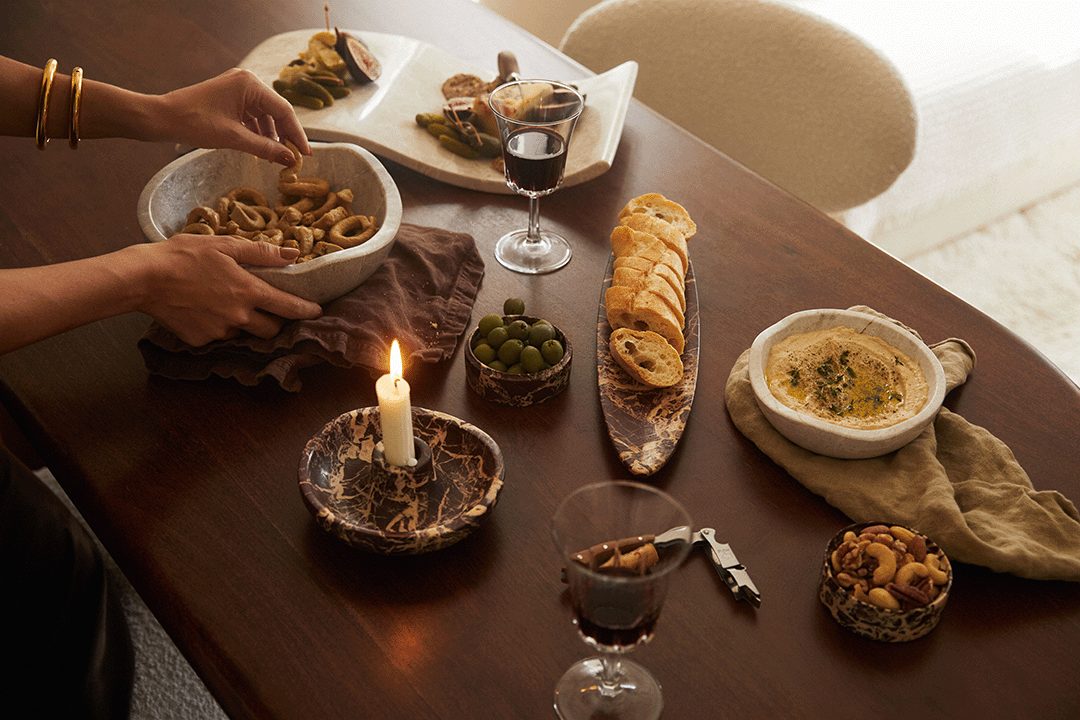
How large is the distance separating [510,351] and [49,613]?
0.76 metres

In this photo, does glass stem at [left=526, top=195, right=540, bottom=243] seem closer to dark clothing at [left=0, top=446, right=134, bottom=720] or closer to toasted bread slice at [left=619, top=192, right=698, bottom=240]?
toasted bread slice at [left=619, top=192, right=698, bottom=240]

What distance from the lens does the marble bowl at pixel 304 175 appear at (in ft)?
3.90

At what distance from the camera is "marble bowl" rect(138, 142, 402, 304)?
119cm

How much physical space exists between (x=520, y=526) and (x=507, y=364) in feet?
0.80

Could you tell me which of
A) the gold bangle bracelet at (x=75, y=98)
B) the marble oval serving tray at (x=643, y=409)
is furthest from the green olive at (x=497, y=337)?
the gold bangle bracelet at (x=75, y=98)

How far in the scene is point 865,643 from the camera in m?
0.88

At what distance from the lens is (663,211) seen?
4.73 ft

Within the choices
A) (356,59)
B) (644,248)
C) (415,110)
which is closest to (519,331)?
(644,248)

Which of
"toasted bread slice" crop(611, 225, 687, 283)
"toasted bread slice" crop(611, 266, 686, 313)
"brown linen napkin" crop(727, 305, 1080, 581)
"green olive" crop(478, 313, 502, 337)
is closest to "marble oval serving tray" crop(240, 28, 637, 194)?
"toasted bread slice" crop(611, 225, 687, 283)

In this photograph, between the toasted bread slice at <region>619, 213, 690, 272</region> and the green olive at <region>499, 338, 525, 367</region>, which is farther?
the toasted bread slice at <region>619, 213, 690, 272</region>

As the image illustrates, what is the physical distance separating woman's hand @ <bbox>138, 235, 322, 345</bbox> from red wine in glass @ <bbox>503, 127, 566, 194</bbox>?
0.37m

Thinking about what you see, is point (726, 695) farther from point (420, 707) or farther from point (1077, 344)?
point (1077, 344)

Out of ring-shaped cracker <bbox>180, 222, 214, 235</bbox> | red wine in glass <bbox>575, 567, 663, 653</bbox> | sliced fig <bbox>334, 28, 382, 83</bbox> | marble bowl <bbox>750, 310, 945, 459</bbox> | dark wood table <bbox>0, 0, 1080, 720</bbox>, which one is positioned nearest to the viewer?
red wine in glass <bbox>575, 567, 663, 653</bbox>

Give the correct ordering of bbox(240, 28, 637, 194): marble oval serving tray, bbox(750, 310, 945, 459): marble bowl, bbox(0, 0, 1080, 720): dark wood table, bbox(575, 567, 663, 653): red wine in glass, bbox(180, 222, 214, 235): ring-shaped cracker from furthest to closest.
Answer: bbox(240, 28, 637, 194): marble oval serving tray
bbox(180, 222, 214, 235): ring-shaped cracker
bbox(750, 310, 945, 459): marble bowl
bbox(0, 0, 1080, 720): dark wood table
bbox(575, 567, 663, 653): red wine in glass
